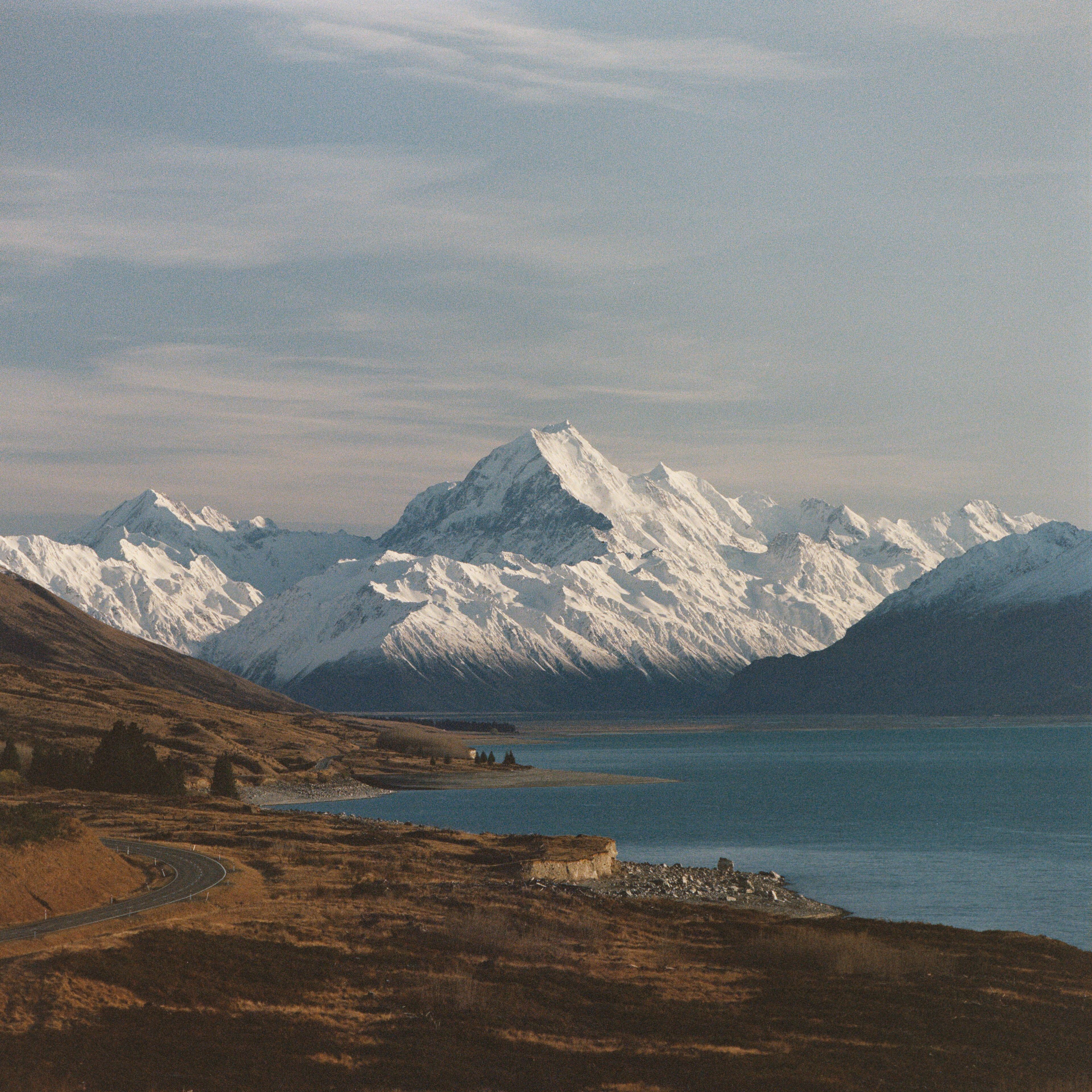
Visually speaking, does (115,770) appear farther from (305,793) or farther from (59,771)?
(305,793)

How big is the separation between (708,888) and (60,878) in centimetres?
4257

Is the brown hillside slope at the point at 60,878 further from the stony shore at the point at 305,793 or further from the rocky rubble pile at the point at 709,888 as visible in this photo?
the stony shore at the point at 305,793

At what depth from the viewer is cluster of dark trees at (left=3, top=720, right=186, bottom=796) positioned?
377 feet

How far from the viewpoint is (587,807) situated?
163 metres

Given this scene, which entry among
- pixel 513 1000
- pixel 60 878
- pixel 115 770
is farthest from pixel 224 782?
pixel 513 1000

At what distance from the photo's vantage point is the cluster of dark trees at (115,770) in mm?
114812

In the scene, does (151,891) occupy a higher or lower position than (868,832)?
higher

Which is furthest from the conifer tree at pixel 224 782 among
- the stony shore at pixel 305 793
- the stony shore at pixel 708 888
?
the stony shore at pixel 708 888

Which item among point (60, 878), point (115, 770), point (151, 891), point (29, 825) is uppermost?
point (29, 825)

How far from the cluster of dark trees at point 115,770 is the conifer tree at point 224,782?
19.6 feet

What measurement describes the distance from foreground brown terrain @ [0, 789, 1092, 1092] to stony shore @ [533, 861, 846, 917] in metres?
12.5

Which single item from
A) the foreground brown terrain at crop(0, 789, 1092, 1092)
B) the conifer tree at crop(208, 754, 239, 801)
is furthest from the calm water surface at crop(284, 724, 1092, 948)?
Result: the foreground brown terrain at crop(0, 789, 1092, 1092)

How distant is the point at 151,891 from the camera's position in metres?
55.5

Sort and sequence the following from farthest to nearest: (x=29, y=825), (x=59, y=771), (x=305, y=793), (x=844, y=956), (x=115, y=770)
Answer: (x=305, y=793)
(x=59, y=771)
(x=115, y=770)
(x=844, y=956)
(x=29, y=825)
